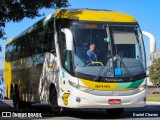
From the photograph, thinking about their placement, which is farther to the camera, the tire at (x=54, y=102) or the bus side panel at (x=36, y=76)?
the bus side panel at (x=36, y=76)

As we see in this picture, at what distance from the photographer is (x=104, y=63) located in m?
13.4

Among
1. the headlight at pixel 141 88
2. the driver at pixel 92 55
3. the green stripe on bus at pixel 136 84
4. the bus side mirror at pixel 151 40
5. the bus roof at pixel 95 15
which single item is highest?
the bus roof at pixel 95 15

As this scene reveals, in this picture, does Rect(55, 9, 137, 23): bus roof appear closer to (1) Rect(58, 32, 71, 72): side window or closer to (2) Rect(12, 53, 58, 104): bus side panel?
(1) Rect(58, 32, 71, 72): side window

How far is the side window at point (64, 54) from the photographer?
533 inches

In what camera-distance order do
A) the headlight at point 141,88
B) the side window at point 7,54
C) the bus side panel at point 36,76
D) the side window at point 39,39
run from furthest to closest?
the side window at point 7,54 → the side window at point 39,39 → the bus side panel at point 36,76 → the headlight at point 141,88

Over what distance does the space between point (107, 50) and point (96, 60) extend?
0.56 meters

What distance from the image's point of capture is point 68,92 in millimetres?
13492

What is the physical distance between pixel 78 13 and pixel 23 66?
6.85 meters

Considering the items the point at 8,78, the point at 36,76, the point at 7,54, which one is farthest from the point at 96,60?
the point at 7,54

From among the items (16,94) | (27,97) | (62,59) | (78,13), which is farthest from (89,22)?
(16,94)

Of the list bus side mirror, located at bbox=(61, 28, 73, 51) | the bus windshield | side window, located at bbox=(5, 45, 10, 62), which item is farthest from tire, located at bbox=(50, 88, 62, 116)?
side window, located at bbox=(5, 45, 10, 62)

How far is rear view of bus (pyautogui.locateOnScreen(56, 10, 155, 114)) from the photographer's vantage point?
517 inches

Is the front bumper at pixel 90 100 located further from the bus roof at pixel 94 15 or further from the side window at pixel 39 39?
the side window at pixel 39 39

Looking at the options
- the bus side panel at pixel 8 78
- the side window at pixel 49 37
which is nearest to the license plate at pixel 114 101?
the side window at pixel 49 37
